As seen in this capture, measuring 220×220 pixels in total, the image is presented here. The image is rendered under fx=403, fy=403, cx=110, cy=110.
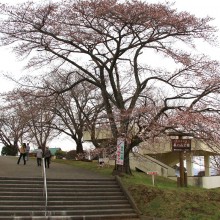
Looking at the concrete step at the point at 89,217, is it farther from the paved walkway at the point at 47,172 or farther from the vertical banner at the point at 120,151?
the paved walkway at the point at 47,172

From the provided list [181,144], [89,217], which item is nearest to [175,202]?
[89,217]

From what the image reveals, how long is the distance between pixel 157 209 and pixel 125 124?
16.3ft

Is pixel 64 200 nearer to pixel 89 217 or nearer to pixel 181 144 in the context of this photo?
pixel 89 217

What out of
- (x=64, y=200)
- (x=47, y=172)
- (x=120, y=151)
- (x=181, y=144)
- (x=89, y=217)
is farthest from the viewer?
(x=47, y=172)

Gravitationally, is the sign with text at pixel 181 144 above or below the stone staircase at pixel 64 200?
above

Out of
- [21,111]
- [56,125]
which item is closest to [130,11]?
[21,111]

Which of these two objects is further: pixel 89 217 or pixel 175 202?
pixel 175 202

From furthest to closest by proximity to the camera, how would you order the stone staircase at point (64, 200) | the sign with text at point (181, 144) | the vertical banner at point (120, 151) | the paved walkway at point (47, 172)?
1. the paved walkway at point (47, 172)
2. the vertical banner at point (120, 151)
3. the sign with text at point (181, 144)
4. the stone staircase at point (64, 200)

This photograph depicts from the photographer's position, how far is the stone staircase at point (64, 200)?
1548 centimetres

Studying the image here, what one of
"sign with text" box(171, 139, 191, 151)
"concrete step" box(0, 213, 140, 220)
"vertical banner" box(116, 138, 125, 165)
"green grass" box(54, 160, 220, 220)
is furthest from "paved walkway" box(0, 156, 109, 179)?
"concrete step" box(0, 213, 140, 220)

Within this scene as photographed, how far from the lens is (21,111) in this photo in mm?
23641

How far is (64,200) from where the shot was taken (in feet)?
56.2

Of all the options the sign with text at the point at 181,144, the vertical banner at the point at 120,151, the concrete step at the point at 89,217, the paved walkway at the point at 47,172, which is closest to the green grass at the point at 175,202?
the concrete step at the point at 89,217

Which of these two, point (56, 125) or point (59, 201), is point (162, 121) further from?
Result: point (56, 125)
